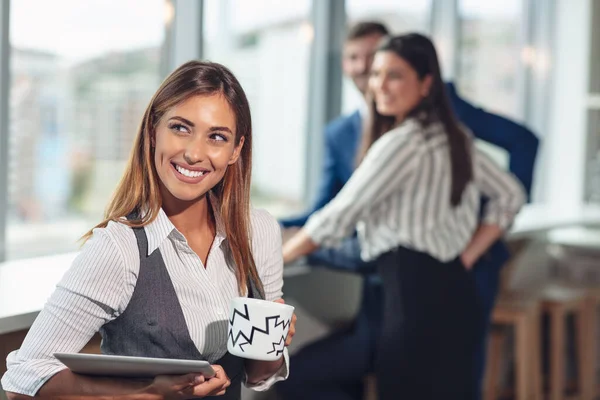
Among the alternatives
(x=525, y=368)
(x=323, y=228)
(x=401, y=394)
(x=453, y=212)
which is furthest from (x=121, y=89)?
(x=525, y=368)

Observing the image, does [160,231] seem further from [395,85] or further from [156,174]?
[395,85]

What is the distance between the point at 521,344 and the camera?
3361mm

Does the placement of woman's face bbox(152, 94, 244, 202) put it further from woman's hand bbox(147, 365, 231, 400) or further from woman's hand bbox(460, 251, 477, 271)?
woman's hand bbox(460, 251, 477, 271)

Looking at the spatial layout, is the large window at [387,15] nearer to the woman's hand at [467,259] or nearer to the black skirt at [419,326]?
the woman's hand at [467,259]

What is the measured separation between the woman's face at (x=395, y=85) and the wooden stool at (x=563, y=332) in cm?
160

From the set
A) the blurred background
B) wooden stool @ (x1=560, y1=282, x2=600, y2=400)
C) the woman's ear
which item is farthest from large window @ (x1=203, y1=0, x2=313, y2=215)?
the woman's ear

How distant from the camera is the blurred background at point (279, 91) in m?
2.37

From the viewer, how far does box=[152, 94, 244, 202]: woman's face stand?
1.29 meters

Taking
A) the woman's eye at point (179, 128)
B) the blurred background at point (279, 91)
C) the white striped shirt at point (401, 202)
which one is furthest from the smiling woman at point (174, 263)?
the white striped shirt at point (401, 202)

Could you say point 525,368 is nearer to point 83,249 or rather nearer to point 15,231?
point 15,231

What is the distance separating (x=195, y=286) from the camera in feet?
4.31

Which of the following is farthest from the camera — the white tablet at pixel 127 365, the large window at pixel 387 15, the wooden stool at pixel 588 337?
the wooden stool at pixel 588 337

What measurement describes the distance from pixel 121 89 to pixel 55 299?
1.47 m

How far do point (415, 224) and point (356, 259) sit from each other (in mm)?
334
